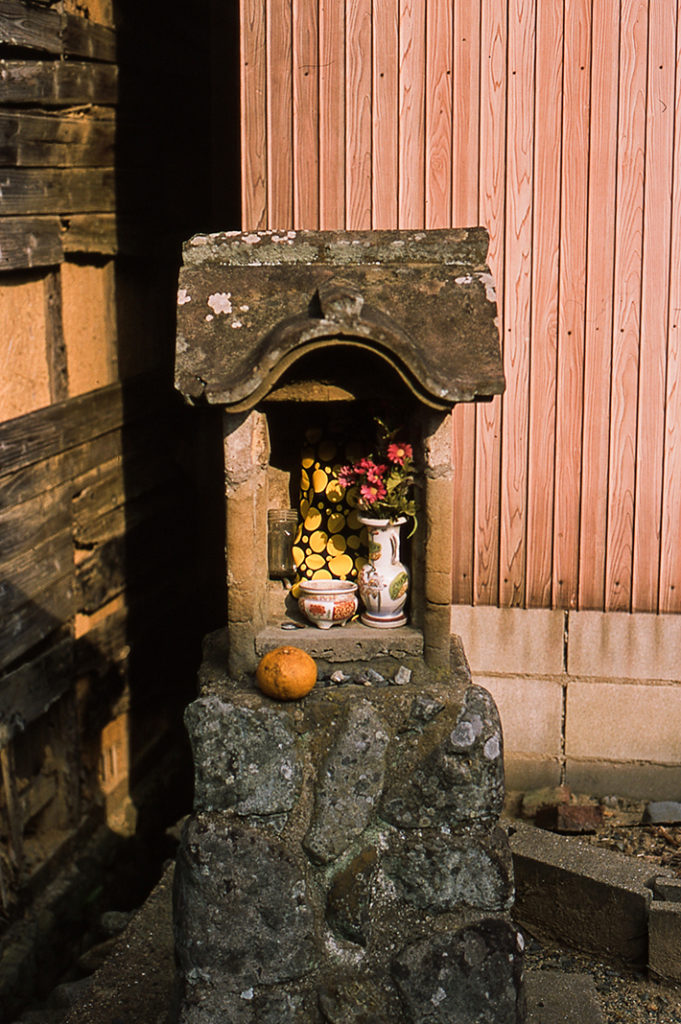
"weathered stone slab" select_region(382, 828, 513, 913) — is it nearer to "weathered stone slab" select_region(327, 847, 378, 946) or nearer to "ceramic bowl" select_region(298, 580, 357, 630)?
"weathered stone slab" select_region(327, 847, 378, 946)

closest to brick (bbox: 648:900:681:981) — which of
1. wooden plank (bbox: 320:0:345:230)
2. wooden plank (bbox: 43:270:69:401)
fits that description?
wooden plank (bbox: 320:0:345:230)

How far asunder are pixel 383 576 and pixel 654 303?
110 inches

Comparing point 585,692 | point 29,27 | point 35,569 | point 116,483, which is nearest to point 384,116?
point 29,27

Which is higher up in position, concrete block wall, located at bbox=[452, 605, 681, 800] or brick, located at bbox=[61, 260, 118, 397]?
brick, located at bbox=[61, 260, 118, 397]

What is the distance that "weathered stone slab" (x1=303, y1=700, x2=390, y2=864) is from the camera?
4504 mm

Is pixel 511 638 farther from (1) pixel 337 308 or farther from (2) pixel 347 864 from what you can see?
(1) pixel 337 308

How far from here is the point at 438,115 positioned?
644 cm

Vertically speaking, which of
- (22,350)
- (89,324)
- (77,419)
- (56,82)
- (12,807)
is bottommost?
(12,807)

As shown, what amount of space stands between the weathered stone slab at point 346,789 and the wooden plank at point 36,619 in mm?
2305

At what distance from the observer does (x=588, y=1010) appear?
16.1ft

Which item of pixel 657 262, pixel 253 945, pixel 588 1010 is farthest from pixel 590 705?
pixel 253 945

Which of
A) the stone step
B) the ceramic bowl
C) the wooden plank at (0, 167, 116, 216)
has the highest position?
the wooden plank at (0, 167, 116, 216)

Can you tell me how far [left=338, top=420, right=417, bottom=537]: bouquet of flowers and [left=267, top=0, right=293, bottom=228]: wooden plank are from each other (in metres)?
2.28

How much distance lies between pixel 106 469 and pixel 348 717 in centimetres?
342
